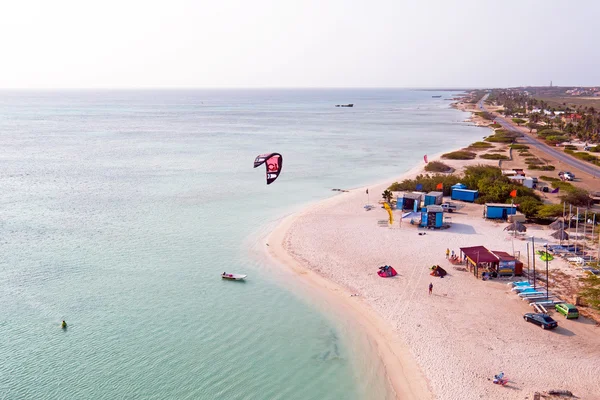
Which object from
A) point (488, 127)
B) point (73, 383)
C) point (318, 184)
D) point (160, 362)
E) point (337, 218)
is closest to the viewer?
point (73, 383)

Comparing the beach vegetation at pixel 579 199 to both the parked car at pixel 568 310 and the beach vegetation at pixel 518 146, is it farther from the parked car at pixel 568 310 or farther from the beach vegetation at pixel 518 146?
the beach vegetation at pixel 518 146

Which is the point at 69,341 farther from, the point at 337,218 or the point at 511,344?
the point at 337,218

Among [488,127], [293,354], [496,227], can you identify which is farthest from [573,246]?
[488,127]

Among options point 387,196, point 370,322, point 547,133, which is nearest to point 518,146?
point 547,133

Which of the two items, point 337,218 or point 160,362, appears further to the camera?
point 337,218

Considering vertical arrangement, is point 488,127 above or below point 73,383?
above

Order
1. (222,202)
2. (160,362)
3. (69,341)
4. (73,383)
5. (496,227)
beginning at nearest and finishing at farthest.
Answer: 1. (73,383)
2. (160,362)
3. (69,341)
4. (496,227)
5. (222,202)

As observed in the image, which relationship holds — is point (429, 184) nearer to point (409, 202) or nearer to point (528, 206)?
point (409, 202)

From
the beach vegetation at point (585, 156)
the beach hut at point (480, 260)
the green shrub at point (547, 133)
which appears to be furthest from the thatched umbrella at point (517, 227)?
the green shrub at point (547, 133)
